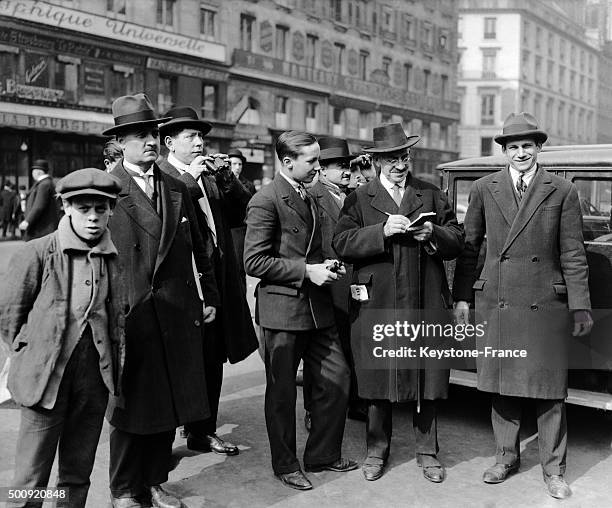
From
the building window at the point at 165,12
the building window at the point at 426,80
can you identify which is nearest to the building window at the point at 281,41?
the building window at the point at 165,12

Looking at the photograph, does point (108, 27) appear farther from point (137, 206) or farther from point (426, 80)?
point (426, 80)

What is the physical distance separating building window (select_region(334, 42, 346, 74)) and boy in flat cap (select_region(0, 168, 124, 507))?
35038mm

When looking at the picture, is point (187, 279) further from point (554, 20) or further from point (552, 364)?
point (554, 20)

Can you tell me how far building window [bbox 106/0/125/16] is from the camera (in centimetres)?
2559

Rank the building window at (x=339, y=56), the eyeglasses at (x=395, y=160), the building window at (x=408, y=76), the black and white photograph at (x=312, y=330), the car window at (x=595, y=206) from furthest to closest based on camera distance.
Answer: the building window at (x=408, y=76) → the building window at (x=339, y=56) → the car window at (x=595, y=206) → the eyeglasses at (x=395, y=160) → the black and white photograph at (x=312, y=330)

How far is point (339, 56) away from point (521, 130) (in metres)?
34.3

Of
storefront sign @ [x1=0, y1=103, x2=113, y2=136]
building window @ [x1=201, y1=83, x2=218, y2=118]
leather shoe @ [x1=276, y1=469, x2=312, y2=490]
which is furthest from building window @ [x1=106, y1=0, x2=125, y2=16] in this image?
leather shoe @ [x1=276, y1=469, x2=312, y2=490]

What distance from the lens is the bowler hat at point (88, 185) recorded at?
131 inches

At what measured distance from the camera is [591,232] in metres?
5.47

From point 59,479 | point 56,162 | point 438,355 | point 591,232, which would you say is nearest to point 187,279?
point 59,479

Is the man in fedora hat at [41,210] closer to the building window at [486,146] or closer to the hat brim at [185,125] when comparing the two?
the hat brim at [185,125]

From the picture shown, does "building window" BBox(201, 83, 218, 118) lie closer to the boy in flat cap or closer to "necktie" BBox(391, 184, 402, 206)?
"necktie" BBox(391, 184, 402, 206)

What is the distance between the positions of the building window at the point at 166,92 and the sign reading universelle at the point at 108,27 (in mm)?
1154

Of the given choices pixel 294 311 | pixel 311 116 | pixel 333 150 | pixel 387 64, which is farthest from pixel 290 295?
pixel 387 64
